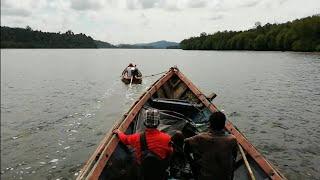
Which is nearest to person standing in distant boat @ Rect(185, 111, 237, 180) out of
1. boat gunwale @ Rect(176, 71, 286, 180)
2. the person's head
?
the person's head

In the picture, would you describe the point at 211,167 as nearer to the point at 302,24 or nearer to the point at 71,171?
the point at 71,171

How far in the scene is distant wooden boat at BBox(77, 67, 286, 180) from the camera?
29.8 feet

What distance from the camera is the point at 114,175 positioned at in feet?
29.9

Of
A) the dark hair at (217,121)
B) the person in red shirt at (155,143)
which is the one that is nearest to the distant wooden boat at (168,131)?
the person in red shirt at (155,143)

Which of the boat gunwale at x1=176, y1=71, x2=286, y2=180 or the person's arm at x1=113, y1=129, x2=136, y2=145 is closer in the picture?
the person's arm at x1=113, y1=129, x2=136, y2=145

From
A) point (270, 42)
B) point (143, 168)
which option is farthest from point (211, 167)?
point (270, 42)

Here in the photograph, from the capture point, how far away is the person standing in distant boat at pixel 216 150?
299 inches

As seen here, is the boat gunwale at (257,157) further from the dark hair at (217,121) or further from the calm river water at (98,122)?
the calm river water at (98,122)

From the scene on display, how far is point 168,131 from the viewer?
10.9 m

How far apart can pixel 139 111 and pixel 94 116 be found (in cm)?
1097

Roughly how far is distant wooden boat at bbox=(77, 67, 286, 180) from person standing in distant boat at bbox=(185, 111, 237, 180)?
1.51m

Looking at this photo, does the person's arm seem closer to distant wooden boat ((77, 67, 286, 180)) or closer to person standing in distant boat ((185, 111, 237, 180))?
distant wooden boat ((77, 67, 286, 180))

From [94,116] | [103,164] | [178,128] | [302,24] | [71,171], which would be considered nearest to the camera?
[103,164]

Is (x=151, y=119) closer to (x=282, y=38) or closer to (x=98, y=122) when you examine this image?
(x=98, y=122)
